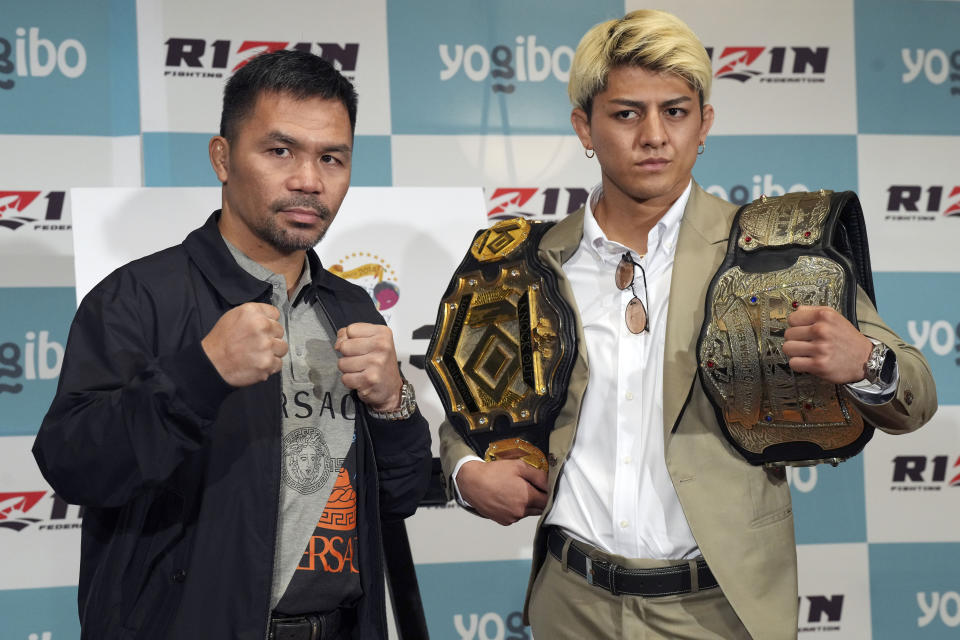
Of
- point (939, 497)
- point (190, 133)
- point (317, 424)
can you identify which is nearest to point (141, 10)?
point (190, 133)

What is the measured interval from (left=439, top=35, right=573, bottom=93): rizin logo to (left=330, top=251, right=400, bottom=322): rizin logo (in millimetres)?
1157

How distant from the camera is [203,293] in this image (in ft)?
6.18

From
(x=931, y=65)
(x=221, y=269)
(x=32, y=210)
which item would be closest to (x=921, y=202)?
(x=931, y=65)

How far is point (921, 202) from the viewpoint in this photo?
3.86 meters

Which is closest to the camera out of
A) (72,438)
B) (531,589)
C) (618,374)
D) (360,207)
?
(72,438)

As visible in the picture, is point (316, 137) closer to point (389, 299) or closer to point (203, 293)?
point (203, 293)

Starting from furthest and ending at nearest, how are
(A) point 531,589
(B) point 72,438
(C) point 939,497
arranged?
(C) point 939,497 < (A) point 531,589 < (B) point 72,438

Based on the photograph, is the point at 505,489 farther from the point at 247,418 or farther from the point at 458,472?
the point at 247,418

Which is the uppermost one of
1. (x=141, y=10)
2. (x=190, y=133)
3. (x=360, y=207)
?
(x=141, y=10)

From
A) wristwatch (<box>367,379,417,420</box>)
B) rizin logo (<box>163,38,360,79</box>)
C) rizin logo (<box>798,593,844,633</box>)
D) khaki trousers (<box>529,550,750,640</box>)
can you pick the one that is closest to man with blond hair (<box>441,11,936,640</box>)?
khaki trousers (<box>529,550,750,640</box>)

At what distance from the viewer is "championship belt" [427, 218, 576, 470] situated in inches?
83.3

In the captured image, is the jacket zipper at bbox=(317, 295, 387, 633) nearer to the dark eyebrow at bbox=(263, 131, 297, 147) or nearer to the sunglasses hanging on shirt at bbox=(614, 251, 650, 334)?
the dark eyebrow at bbox=(263, 131, 297, 147)

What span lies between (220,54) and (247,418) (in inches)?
85.6

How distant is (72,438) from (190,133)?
2155 mm
